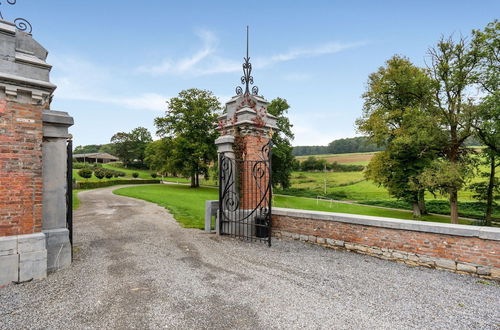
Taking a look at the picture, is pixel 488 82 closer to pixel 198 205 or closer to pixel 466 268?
pixel 466 268

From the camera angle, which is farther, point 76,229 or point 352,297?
point 76,229

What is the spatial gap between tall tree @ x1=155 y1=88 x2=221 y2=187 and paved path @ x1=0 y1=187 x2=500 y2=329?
80.2ft

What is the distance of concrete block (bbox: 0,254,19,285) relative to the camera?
436cm

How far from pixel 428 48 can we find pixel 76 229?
70.3ft

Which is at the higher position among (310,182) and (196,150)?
(196,150)

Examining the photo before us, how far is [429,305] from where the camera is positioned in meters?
3.79

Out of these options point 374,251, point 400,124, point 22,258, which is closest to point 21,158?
point 22,258

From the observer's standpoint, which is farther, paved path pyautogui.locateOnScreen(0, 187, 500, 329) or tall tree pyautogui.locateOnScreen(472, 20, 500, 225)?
tall tree pyautogui.locateOnScreen(472, 20, 500, 225)

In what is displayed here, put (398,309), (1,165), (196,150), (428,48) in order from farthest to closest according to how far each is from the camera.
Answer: (196,150) → (428,48) → (1,165) → (398,309)

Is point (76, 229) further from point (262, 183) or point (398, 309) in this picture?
point (398, 309)

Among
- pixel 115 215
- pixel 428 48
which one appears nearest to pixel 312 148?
pixel 428 48

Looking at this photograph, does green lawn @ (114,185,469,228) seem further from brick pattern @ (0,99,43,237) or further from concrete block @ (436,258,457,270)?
concrete block @ (436,258,457,270)

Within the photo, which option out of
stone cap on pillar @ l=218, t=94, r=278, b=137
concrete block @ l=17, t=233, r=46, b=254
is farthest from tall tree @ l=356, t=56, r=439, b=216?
concrete block @ l=17, t=233, r=46, b=254

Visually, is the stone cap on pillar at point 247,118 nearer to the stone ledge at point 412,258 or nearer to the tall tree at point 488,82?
the stone ledge at point 412,258
